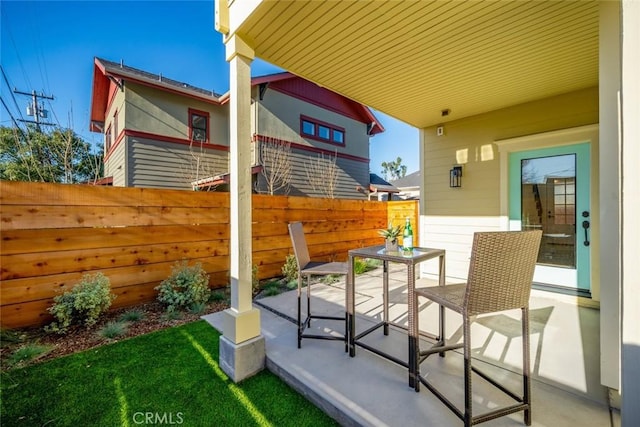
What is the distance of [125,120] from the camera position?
6.97 meters

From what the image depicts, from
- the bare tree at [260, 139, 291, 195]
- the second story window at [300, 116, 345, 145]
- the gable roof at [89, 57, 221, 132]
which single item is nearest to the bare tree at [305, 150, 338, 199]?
the second story window at [300, 116, 345, 145]

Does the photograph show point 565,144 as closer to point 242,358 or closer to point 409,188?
point 242,358

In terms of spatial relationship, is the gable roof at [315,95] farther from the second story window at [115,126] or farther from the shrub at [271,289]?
the shrub at [271,289]

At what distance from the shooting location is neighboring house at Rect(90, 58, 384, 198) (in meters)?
7.19

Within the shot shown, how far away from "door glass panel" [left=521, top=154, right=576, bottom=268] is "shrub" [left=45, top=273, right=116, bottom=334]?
211 inches

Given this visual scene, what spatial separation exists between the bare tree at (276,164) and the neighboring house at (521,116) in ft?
14.5

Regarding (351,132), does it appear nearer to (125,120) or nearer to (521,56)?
(125,120)

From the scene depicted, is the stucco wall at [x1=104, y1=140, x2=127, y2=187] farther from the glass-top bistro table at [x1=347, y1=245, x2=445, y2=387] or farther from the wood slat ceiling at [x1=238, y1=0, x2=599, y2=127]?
the glass-top bistro table at [x1=347, y1=245, x2=445, y2=387]

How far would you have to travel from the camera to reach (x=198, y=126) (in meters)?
8.19

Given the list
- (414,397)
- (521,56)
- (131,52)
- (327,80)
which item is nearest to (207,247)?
(327,80)

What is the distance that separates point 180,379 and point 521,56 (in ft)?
13.6

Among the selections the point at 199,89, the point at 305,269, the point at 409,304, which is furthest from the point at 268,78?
the point at 409,304

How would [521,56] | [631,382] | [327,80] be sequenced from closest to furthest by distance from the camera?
[631,382]
[521,56]
[327,80]

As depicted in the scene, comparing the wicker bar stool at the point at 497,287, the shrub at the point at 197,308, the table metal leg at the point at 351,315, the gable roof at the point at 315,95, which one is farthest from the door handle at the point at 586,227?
the gable roof at the point at 315,95
